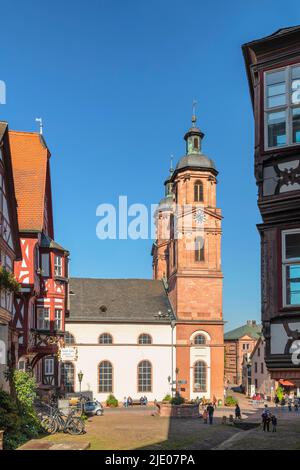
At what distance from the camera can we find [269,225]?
11852 millimetres

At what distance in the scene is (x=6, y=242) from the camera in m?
26.4

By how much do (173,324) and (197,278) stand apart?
5.38 meters

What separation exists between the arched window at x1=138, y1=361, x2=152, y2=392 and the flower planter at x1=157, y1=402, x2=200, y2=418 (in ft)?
45.0

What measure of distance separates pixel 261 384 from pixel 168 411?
114ft

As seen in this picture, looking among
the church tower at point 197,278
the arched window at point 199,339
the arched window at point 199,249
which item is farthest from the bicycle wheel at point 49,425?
the arched window at point 199,249

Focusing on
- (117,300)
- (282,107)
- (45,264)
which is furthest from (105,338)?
(282,107)

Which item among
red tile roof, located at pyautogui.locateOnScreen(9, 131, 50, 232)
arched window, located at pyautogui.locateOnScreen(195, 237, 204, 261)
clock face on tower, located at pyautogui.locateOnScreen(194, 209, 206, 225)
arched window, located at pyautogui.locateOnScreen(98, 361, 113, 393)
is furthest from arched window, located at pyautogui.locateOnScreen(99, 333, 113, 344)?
red tile roof, located at pyautogui.locateOnScreen(9, 131, 50, 232)

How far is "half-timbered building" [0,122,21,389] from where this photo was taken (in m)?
25.2

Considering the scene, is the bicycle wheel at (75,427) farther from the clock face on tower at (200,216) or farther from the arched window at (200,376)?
the clock face on tower at (200,216)

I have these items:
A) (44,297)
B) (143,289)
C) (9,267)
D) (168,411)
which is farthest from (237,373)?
(9,267)

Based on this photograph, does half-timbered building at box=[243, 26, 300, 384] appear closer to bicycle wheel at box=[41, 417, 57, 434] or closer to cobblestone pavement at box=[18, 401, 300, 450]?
cobblestone pavement at box=[18, 401, 300, 450]

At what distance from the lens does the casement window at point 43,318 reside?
38.9 m

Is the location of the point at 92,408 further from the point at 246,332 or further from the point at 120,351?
the point at 246,332

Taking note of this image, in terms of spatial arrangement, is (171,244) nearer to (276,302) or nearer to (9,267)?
(9,267)
